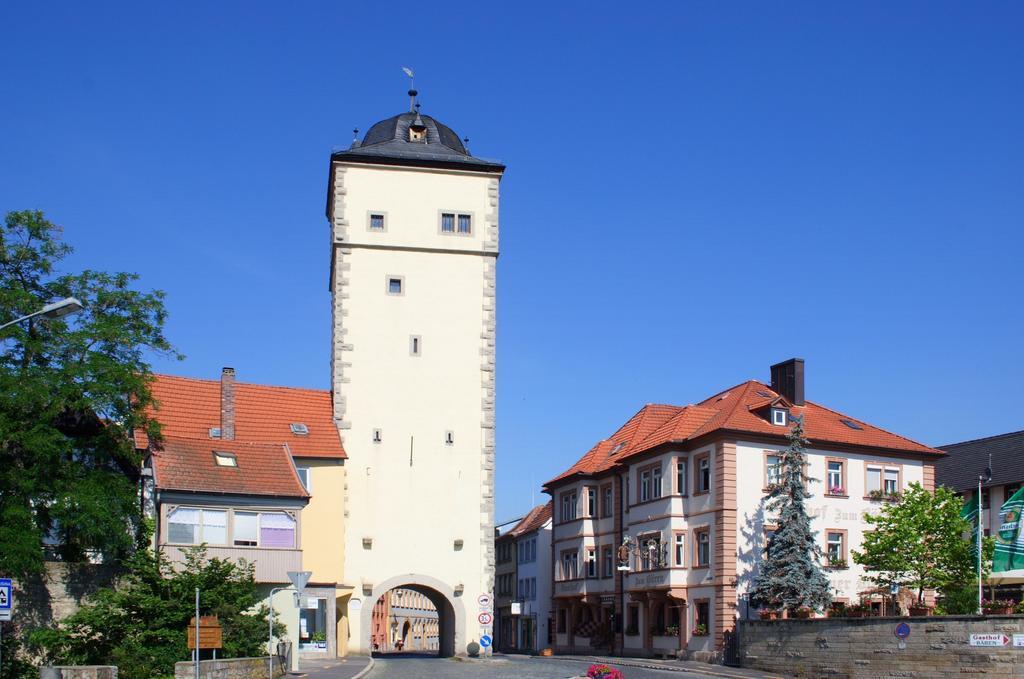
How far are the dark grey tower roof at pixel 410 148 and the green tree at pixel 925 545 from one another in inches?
763

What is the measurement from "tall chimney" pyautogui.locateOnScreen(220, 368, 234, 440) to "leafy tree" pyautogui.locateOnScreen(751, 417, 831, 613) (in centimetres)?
1870

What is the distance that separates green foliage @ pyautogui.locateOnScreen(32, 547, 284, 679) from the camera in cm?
2888

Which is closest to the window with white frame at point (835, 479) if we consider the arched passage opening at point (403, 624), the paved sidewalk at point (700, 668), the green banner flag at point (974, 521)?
the green banner flag at point (974, 521)

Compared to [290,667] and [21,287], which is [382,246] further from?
[290,667]

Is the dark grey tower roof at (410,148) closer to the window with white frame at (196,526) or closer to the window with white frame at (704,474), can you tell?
the window with white frame at (704,474)

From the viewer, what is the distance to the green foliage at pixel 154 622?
2888cm

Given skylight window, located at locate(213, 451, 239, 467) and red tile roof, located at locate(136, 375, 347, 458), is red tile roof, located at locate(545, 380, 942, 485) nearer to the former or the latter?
red tile roof, located at locate(136, 375, 347, 458)

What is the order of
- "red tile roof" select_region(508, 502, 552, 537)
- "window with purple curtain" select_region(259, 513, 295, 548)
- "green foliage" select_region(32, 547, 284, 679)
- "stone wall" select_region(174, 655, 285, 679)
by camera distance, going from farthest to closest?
1. "red tile roof" select_region(508, 502, 552, 537)
2. "window with purple curtain" select_region(259, 513, 295, 548)
3. "green foliage" select_region(32, 547, 284, 679)
4. "stone wall" select_region(174, 655, 285, 679)

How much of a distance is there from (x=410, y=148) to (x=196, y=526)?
1769 centimetres

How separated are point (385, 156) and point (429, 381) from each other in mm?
8563

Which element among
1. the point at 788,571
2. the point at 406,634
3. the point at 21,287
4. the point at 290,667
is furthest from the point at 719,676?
the point at 406,634

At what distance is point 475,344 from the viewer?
156 feet

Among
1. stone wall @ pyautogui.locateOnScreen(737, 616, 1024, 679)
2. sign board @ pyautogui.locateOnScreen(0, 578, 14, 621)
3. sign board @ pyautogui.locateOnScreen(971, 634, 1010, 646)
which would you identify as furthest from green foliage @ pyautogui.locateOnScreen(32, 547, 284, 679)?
sign board @ pyautogui.locateOnScreen(971, 634, 1010, 646)

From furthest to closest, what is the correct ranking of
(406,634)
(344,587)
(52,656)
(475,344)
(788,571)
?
(406,634)
(475,344)
(344,587)
(788,571)
(52,656)
